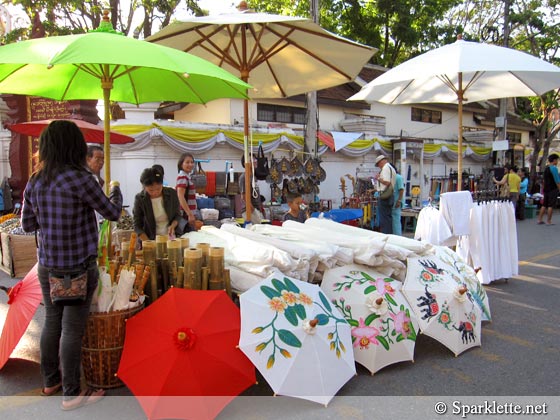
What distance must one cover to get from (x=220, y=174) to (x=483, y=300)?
7395 mm

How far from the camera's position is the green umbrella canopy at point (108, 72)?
266 cm

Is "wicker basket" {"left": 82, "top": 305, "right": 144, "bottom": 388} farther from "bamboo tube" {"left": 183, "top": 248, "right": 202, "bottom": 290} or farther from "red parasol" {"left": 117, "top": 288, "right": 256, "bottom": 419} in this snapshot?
"bamboo tube" {"left": 183, "top": 248, "right": 202, "bottom": 290}

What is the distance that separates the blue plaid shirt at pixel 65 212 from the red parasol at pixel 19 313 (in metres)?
0.51

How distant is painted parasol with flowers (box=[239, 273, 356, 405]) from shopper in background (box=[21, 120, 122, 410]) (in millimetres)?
1006

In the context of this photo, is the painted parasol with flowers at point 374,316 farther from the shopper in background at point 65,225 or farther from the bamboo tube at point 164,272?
the shopper in background at point 65,225

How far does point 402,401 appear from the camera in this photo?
2965mm

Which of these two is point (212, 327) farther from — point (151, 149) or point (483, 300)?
point (151, 149)

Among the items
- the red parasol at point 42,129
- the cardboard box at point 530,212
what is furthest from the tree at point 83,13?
the cardboard box at point 530,212

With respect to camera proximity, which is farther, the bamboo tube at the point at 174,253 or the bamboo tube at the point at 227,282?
the bamboo tube at the point at 174,253

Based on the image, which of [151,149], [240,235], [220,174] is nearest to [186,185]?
[240,235]

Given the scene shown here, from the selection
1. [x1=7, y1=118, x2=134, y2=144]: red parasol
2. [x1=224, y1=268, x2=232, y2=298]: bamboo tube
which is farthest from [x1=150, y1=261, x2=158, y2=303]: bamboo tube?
[x1=7, y1=118, x2=134, y2=144]: red parasol

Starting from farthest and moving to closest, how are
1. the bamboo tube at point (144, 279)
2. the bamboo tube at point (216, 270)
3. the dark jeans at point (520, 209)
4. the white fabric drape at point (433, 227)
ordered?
the dark jeans at point (520, 209)
the white fabric drape at point (433, 227)
the bamboo tube at point (216, 270)
the bamboo tube at point (144, 279)

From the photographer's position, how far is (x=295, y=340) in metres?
2.91

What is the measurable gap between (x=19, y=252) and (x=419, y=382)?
546 centimetres
